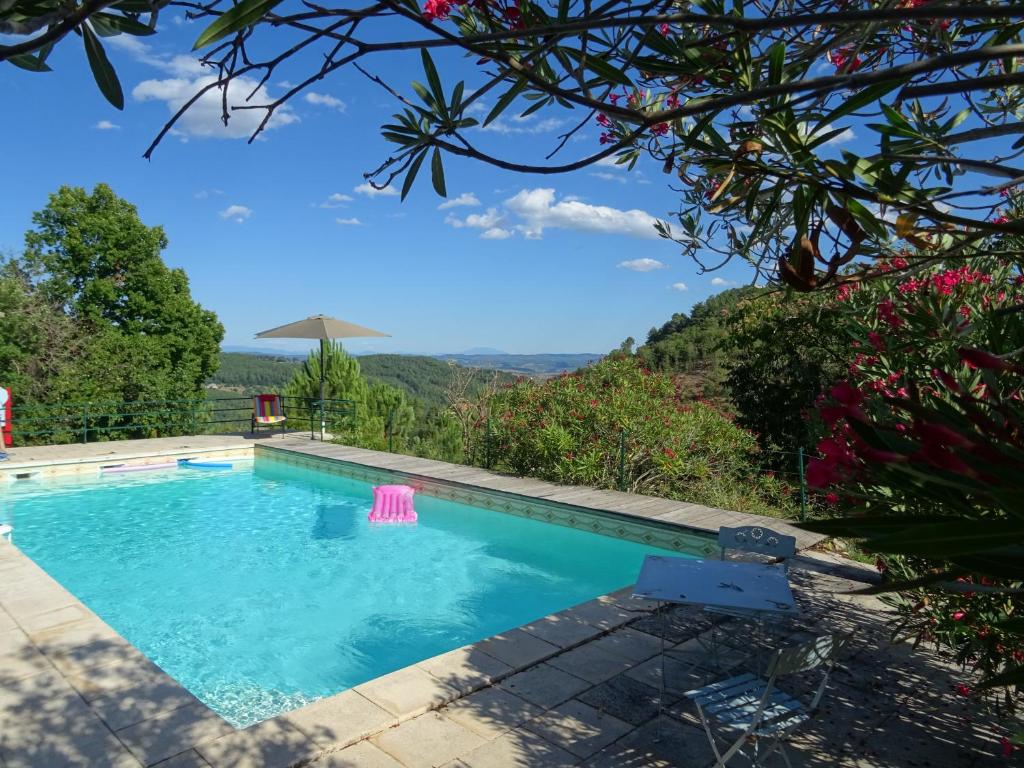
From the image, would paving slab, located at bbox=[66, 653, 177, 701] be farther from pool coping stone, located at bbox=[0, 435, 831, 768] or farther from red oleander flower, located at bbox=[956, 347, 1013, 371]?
red oleander flower, located at bbox=[956, 347, 1013, 371]

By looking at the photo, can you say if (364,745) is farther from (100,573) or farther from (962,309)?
(100,573)

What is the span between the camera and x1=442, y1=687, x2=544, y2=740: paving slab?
3.00m

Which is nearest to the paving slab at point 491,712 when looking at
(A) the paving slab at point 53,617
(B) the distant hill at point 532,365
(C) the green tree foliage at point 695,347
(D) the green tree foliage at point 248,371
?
(A) the paving slab at point 53,617

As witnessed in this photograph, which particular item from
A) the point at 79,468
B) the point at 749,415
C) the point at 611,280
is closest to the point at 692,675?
the point at 749,415

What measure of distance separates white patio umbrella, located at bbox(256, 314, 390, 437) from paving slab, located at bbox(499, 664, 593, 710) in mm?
10009

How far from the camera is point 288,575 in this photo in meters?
6.59

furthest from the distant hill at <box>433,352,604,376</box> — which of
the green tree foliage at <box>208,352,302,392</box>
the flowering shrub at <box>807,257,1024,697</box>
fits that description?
the green tree foliage at <box>208,352,302,392</box>

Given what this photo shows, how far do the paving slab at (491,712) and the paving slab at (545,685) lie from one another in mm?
52

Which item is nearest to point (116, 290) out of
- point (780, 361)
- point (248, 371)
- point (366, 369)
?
point (366, 369)

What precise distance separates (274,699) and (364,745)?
1841mm

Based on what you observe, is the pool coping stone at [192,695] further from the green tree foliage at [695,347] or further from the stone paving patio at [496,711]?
the green tree foliage at [695,347]

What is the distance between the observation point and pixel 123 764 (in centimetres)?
267

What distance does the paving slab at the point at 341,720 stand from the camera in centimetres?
288

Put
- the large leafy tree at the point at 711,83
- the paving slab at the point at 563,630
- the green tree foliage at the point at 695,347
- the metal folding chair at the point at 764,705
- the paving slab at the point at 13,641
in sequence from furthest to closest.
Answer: the green tree foliage at the point at 695,347
the paving slab at the point at 563,630
the paving slab at the point at 13,641
the metal folding chair at the point at 764,705
the large leafy tree at the point at 711,83
